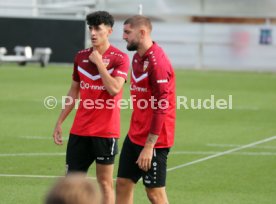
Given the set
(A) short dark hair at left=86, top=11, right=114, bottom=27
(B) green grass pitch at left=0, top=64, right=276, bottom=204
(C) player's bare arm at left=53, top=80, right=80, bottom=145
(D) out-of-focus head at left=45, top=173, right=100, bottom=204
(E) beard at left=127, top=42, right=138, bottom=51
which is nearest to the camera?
(D) out-of-focus head at left=45, top=173, right=100, bottom=204

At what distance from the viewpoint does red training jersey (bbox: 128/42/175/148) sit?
26.8ft

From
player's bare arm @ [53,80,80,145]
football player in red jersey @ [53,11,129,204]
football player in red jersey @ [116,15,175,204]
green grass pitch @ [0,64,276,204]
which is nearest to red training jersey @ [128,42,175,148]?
football player in red jersey @ [116,15,175,204]

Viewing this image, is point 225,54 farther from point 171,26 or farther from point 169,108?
point 169,108

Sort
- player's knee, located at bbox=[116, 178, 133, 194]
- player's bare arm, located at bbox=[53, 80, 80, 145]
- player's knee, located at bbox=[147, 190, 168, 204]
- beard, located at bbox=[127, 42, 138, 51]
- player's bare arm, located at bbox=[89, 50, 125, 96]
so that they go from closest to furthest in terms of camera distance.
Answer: beard, located at bbox=[127, 42, 138, 51]
player's knee, located at bbox=[147, 190, 168, 204]
player's knee, located at bbox=[116, 178, 133, 194]
player's bare arm, located at bbox=[89, 50, 125, 96]
player's bare arm, located at bbox=[53, 80, 80, 145]

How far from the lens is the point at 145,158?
8141mm

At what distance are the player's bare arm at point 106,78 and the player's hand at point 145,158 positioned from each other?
86cm

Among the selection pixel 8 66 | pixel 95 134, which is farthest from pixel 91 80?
pixel 8 66

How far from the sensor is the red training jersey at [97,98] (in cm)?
898

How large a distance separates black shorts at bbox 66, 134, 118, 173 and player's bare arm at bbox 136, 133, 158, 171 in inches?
36.1

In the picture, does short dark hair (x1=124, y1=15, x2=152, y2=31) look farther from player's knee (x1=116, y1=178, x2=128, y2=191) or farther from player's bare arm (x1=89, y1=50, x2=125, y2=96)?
player's knee (x1=116, y1=178, x2=128, y2=191)

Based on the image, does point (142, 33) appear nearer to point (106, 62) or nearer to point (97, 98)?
point (106, 62)

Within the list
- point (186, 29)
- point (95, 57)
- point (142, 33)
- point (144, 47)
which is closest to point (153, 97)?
point (144, 47)

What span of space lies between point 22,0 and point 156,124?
137 feet

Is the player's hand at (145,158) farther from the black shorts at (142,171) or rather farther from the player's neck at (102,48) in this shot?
the player's neck at (102,48)
